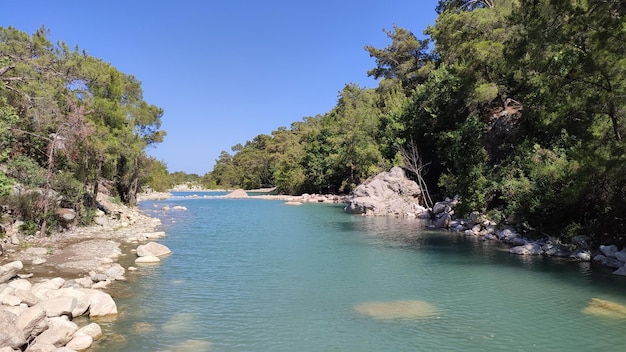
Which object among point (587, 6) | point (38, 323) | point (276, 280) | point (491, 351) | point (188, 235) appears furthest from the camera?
point (188, 235)

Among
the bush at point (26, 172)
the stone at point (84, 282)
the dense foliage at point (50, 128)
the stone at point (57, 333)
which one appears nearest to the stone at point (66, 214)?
the dense foliage at point (50, 128)

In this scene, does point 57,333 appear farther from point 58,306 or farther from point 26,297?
point 26,297

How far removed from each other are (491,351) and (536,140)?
1923cm

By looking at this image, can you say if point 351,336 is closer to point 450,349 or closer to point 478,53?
point 450,349

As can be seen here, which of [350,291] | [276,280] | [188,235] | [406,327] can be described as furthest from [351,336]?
[188,235]

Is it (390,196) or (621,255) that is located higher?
(390,196)

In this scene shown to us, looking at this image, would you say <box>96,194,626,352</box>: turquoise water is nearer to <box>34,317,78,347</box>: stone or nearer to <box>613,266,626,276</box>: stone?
<box>613,266,626,276</box>: stone

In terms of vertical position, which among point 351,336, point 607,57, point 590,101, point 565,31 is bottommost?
point 351,336

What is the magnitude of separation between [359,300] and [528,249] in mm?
10235

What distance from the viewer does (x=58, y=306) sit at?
8.88m

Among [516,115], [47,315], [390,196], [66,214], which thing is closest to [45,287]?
[47,315]

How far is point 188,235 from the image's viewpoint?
23797 mm

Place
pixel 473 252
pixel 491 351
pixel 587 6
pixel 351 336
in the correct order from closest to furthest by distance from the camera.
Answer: pixel 491 351, pixel 351 336, pixel 587 6, pixel 473 252

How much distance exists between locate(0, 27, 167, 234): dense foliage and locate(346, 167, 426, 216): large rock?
2072 cm
